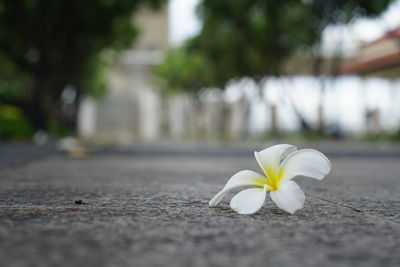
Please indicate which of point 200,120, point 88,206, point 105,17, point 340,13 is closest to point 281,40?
point 340,13

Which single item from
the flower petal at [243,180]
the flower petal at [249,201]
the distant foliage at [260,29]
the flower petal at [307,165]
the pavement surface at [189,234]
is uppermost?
the distant foliage at [260,29]

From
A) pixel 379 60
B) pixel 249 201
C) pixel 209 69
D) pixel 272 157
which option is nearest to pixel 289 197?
pixel 249 201

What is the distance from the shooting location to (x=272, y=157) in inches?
69.1

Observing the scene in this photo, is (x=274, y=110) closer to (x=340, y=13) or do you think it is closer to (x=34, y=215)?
(x=340, y=13)

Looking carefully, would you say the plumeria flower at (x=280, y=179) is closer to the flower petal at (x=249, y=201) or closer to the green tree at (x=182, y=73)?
the flower petal at (x=249, y=201)

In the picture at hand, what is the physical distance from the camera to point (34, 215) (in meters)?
1.58

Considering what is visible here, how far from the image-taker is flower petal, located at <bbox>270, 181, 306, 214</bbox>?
5.07ft

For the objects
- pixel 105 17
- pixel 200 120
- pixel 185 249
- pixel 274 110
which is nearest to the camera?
pixel 185 249

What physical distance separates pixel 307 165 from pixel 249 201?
22 cm

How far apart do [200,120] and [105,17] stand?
1845cm

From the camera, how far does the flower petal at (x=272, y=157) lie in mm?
1754

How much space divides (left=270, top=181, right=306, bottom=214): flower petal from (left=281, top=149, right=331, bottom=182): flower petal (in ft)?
0.17

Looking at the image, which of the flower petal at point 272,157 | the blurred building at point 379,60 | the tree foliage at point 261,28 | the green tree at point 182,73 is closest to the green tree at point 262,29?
the tree foliage at point 261,28

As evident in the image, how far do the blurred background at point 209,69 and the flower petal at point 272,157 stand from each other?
35.3ft
